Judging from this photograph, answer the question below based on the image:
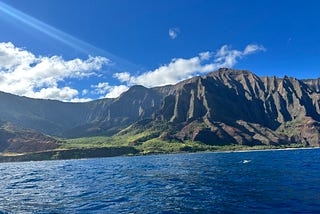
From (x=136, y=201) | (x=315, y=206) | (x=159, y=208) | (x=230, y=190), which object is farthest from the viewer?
(x=230, y=190)

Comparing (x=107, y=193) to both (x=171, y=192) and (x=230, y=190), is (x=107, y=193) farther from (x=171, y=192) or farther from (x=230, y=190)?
(x=230, y=190)

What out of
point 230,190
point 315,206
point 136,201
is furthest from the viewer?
point 230,190

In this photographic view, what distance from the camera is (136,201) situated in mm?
51250

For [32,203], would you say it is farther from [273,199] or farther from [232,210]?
[273,199]

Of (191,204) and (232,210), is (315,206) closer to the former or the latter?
(232,210)

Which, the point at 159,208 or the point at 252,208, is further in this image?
the point at 159,208

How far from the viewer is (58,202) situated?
52.6m

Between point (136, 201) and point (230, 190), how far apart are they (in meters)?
17.4

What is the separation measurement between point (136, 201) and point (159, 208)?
7.11m

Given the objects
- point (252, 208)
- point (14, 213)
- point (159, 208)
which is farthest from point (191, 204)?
point (14, 213)

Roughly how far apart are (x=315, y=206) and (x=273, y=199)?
7046mm

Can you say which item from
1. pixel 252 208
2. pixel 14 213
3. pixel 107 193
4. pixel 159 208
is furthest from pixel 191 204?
pixel 14 213

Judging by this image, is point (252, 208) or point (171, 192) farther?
point (171, 192)

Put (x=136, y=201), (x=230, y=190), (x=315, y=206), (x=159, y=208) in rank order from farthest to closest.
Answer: (x=230, y=190) < (x=136, y=201) < (x=159, y=208) < (x=315, y=206)
